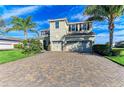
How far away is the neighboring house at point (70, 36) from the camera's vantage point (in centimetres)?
2294

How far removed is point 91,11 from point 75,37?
270 inches

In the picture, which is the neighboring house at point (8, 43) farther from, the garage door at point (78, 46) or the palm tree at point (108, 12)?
the palm tree at point (108, 12)

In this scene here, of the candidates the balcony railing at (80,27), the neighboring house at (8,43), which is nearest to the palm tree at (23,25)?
the neighboring house at (8,43)

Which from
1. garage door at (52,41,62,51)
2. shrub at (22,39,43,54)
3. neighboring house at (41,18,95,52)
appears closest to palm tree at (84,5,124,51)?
neighboring house at (41,18,95,52)

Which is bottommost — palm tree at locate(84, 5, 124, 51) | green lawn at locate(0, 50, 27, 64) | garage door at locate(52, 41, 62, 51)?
green lawn at locate(0, 50, 27, 64)

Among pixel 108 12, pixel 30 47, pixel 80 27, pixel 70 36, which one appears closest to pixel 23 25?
pixel 70 36

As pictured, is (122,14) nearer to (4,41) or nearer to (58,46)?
(58,46)

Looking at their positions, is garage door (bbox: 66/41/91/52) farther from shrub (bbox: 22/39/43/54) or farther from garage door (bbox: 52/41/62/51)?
shrub (bbox: 22/39/43/54)

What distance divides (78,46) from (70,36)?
77.5 inches

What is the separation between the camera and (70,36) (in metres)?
23.8

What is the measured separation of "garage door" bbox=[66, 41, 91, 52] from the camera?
22.7 meters

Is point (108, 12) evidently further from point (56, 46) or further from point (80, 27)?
point (56, 46)
